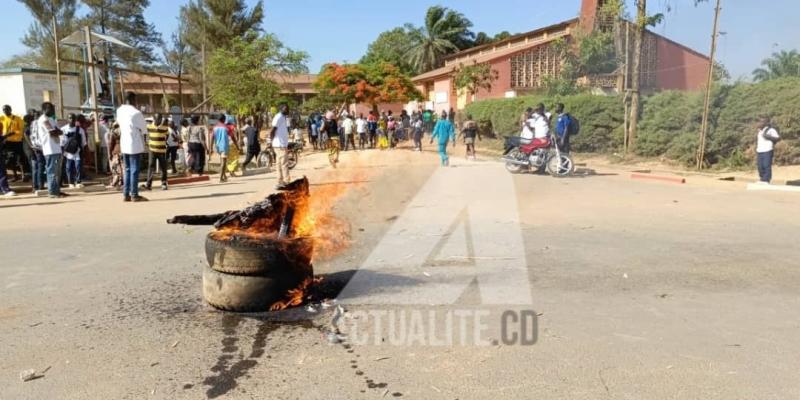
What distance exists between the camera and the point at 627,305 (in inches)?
189

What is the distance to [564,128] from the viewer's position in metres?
16.0

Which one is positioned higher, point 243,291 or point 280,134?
point 280,134

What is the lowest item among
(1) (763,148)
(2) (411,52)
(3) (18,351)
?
(3) (18,351)

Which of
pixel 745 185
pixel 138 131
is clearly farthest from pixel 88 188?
pixel 745 185

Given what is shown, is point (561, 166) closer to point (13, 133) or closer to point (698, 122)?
point (698, 122)

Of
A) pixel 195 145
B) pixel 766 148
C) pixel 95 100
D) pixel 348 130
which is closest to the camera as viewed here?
pixel 766 148

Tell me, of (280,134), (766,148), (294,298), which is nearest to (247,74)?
(280,134)

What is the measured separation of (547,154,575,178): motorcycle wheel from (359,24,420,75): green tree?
42791mm

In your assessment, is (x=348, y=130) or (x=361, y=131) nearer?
(x=348, y=130)

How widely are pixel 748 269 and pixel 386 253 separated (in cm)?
375

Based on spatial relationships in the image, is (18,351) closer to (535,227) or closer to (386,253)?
(386,253)

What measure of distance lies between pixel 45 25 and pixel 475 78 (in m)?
25.9

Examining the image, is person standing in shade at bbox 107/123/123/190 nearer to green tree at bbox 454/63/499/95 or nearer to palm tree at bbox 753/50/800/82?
palm tree at bbox 753/50/800/82

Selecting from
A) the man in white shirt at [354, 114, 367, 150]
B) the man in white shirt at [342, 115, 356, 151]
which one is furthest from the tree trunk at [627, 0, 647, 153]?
the man in white shirt at [354, 114, 367, 150]
